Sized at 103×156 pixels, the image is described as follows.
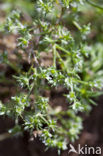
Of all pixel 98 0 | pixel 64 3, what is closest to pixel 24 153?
pixel 64 3

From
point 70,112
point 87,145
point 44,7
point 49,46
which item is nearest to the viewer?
point 44,7

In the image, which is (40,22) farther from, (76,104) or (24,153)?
(24,153)

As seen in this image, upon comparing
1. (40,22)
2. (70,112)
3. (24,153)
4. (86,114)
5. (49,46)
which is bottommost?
(24,153)

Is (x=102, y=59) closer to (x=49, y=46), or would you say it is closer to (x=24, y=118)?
(x=49, y=46)

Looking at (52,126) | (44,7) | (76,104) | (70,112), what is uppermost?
(44,7)

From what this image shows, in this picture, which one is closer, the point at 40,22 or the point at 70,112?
the point at 40,22

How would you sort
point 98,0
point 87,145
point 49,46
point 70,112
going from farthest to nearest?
1. point 98,0
2. point 87,145
3. point 70,112
4. point 49,46

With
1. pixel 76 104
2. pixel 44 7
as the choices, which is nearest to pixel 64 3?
pixel 44 7

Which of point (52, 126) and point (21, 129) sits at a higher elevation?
point (52, 126)

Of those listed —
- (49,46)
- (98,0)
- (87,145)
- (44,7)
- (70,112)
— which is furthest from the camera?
(98,0)
